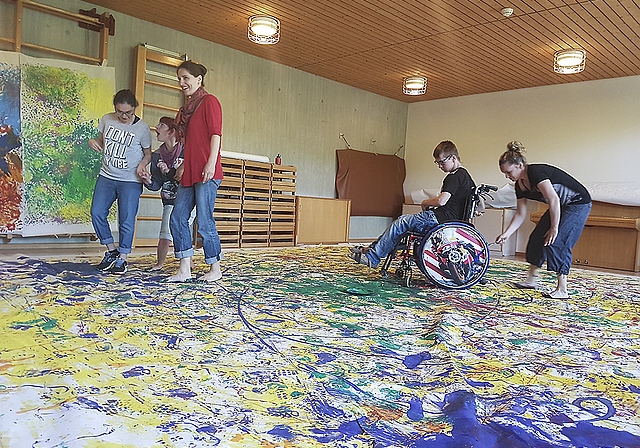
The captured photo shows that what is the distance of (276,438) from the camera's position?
1.19 m

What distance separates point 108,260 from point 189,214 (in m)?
0.76

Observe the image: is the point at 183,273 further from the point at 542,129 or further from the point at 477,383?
the point at 542,129

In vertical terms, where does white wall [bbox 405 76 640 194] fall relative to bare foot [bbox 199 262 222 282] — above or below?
above

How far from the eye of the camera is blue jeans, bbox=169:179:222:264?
3.14 m

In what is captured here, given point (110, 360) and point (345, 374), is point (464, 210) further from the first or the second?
point (110, 360)

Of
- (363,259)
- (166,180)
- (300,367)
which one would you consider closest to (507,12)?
(363,259)

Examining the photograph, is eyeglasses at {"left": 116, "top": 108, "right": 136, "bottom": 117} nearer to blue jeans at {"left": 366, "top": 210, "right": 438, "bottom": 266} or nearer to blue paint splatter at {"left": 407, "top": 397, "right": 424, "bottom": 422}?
blue jeans at {"left": 366, "top": 210, "right": 438, "bottom": 266}

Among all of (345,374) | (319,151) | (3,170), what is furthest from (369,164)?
(345,374)

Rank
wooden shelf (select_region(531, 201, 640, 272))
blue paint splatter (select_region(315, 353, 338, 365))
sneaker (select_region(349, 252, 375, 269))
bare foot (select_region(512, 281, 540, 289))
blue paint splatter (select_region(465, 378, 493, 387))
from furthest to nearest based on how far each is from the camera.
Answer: wooden shelf (select_region(531, 201, 640, 272)) → bare foot (select_region(512, 281, 540, 289)) → sneaker (select_region(349, 252, 375, 269)) → blue paint splatter (select_region(315, 353, 338, 365)) → blue paint splatter (select_region(465, 378, 493, 387))

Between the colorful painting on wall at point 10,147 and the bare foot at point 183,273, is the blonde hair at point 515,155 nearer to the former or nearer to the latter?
the bare foot at point 183,273

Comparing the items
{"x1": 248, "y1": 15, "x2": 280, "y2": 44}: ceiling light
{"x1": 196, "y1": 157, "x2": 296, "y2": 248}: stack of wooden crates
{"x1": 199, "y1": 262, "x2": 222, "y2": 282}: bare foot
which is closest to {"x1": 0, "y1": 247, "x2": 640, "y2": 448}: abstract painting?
{"x1": 199, "y1": 262, "x2": 222, "y2": 282}: bare foot

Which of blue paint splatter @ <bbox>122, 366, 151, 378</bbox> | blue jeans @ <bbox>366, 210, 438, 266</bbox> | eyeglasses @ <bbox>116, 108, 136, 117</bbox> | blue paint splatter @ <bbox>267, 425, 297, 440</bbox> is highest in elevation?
eyeglasses @ <bbox>116, 108, 136, 117</bbox>

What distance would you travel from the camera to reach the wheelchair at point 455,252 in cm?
329

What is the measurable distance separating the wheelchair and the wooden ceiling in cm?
248
